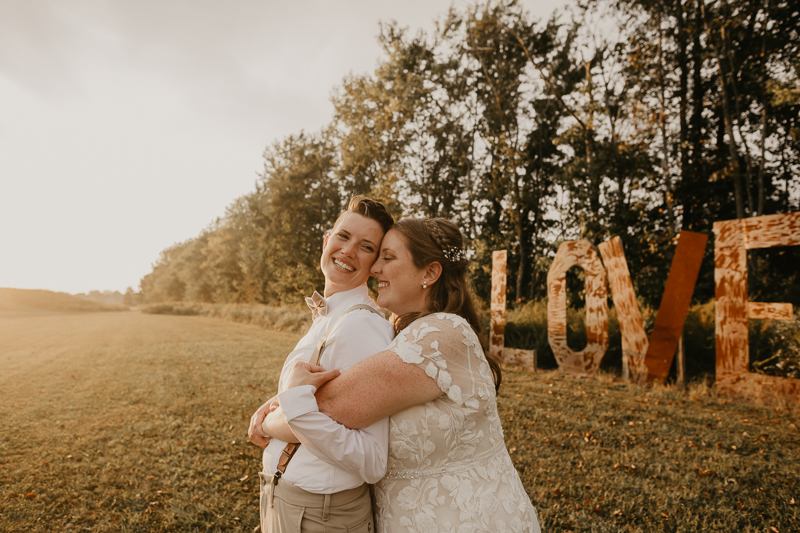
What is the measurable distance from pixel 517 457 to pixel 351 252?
4403 mm

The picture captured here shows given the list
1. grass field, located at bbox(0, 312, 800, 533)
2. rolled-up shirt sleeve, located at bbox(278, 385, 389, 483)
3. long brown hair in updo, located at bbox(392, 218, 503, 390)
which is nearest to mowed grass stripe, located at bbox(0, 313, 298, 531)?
grass field, located at bbox(0, 312, 800, 533)

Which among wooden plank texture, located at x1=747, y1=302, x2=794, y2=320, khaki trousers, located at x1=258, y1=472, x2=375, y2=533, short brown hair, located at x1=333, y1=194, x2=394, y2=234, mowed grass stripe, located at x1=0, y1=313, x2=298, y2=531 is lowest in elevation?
mowed grass stripe, located at x1=0, y1=313, x2=298, y2=531

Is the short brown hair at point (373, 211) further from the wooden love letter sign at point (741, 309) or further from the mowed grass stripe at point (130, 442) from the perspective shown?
the wooden love letter sign at point (741, 309)

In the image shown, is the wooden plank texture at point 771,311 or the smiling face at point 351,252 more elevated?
the smiling face at point 351,252

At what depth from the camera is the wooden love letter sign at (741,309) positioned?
22.8 ft

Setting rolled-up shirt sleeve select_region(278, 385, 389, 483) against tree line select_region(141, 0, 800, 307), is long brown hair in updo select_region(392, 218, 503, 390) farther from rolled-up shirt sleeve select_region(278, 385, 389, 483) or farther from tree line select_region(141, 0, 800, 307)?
tree line select_region(141, 0, 800, 307)

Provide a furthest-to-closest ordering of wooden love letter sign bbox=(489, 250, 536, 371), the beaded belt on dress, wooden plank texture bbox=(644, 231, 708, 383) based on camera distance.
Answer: wooden love letter sign bbox=(489, 250, 536, 371) < wooden plank texture bbox=(644, 231, 708, 383) < the beaded belt on dress

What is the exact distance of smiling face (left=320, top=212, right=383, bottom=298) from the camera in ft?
8.57

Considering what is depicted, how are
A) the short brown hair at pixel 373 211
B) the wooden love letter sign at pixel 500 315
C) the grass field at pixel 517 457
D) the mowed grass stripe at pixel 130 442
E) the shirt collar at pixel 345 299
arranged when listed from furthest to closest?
1. the wooden love letter sign at pixel 500 315
2. the mowed grass stripe at pixel 130 442
3. the grass field at pixel 517 457
4. the short brown hair at pixel 373 211
5. the shirt collar at pixel 345 299

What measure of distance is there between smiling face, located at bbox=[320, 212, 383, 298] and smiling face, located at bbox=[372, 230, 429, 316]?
152 mm

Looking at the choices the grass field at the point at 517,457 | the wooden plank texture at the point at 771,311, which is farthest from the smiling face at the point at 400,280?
the wooden plank texture at the point at 771,311

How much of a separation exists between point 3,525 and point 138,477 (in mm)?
1301

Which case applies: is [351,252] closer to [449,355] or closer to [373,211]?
[373,211]

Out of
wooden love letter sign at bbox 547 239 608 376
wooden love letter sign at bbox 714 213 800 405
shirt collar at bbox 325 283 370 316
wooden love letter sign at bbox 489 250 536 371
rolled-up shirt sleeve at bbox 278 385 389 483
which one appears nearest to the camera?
rolled-up shirt sleeve at bbox 278 385 389 483
